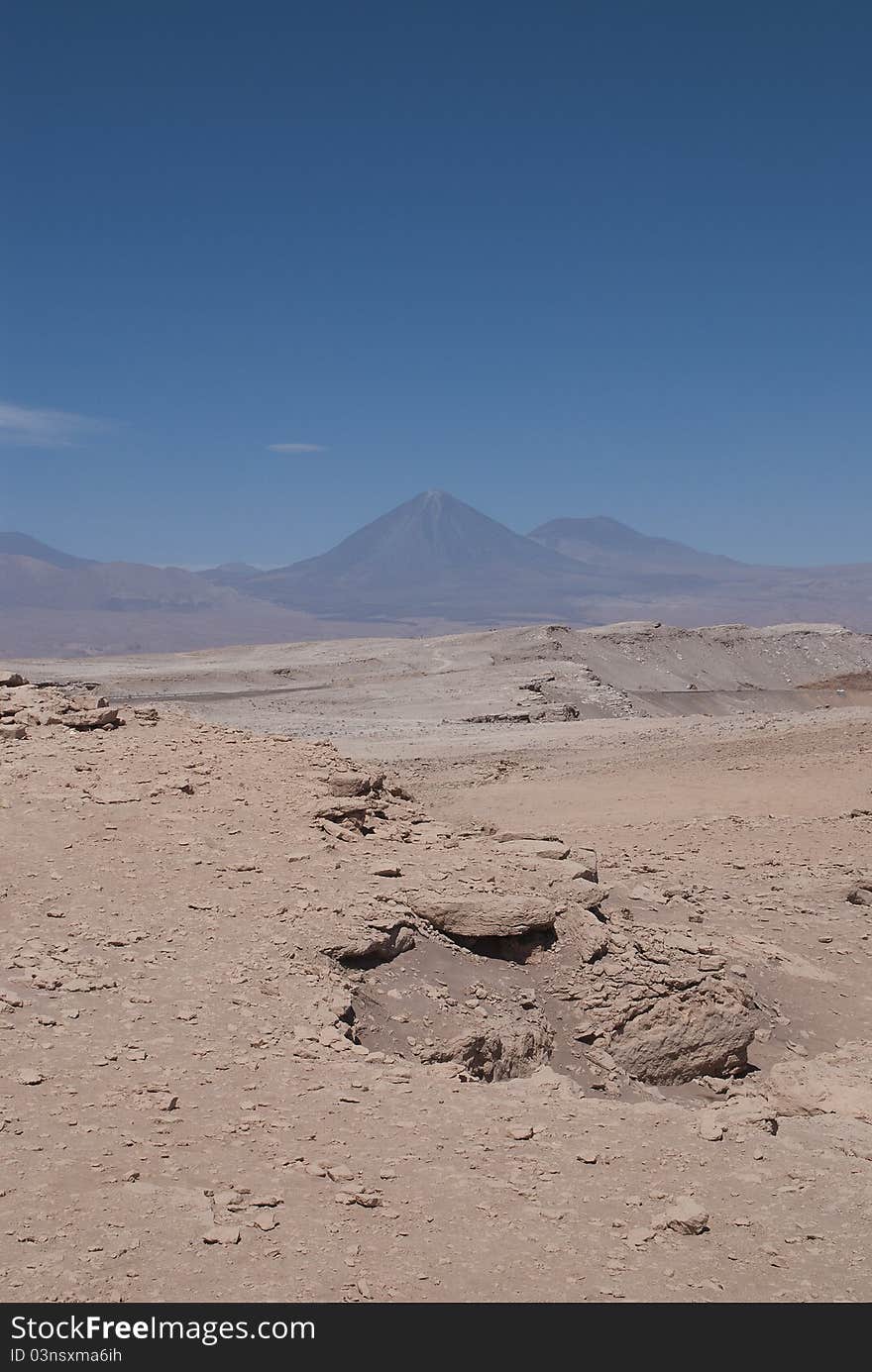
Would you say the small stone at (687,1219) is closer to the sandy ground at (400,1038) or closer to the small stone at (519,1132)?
the sandy ground at (400,1038)

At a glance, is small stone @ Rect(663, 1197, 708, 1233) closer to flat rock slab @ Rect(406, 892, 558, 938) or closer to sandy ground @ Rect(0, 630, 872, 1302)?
sandy ground @ Rect(0, 630, 872, 1302)

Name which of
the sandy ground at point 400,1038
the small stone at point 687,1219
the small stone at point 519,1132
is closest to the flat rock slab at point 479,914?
the sandy ground at point 400,1038

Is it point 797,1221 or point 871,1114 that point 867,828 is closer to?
point 871,1114

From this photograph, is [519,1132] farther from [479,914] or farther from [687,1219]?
[479,914]

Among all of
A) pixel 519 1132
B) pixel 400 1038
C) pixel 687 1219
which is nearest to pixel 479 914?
pixel 400 1038

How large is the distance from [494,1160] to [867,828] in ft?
25.1

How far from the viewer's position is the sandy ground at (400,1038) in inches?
158

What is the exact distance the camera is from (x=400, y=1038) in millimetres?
6000

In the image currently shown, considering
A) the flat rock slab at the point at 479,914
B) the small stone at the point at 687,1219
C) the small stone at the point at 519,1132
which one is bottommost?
the small stone at the point at 687,1219

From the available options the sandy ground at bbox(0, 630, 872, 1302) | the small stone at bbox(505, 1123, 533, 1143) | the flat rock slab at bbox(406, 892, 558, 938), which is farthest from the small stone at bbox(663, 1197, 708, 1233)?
the flat rock slab at bbox(406, 892, 558, 938)

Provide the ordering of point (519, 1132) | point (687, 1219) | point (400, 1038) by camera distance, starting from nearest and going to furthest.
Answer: point (687, 1219), point (519, 1132), point (400, 1038)

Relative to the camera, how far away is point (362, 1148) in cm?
463
